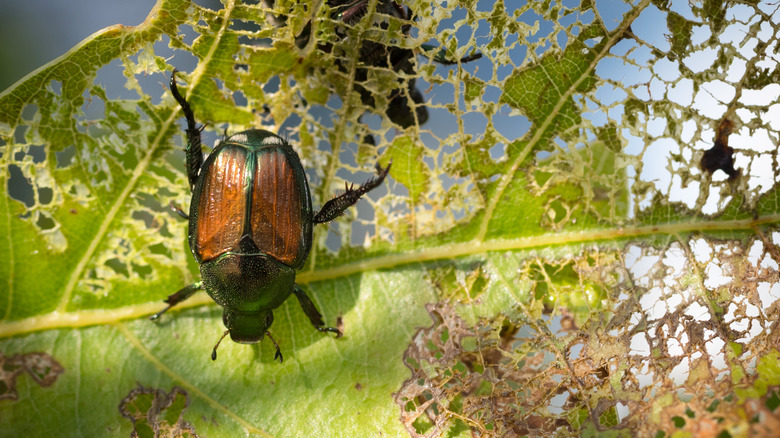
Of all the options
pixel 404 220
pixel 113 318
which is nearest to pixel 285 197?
pixel 404 220

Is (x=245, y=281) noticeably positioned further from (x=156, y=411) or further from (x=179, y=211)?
(x=156, y=411)

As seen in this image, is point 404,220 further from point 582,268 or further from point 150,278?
point 150,278

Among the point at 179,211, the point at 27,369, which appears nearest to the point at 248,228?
the point at 179,211

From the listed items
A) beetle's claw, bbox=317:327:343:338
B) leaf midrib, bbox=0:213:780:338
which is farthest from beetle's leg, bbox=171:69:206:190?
beetle's claw, bbox=317:327:343:338

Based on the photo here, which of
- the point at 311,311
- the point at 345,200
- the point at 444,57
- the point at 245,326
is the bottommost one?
the point at 245,326

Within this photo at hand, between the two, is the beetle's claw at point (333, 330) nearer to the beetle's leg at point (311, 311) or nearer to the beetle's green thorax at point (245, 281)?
the beetle's leg at point (311, 311)

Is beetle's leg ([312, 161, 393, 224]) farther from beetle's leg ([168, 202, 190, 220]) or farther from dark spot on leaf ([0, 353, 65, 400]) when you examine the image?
dark spot on leaf ([0, 353, 65, 400])
